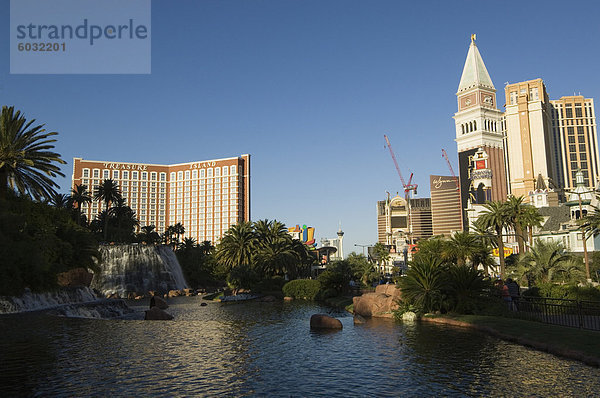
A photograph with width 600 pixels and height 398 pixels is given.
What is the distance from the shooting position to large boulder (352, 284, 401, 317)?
32.2 metres

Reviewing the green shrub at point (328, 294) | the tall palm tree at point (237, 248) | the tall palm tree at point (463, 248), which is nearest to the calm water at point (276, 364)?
the green shrub at point (328, 294)

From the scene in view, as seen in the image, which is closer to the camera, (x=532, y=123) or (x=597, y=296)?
(x=597, y=296)

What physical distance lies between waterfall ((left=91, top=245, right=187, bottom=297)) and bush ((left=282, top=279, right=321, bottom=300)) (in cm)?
2538

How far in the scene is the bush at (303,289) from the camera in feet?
180

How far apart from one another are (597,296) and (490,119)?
164179 millimetres

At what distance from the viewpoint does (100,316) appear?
35.0m

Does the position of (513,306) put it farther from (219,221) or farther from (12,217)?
(219,221)

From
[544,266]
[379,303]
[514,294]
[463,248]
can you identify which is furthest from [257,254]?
[514,294]

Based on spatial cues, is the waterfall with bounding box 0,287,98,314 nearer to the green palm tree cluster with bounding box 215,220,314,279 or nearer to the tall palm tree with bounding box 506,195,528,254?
the green palm tree cluster with bounding box 215,220,314,279

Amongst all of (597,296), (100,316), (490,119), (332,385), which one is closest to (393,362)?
(332,385)

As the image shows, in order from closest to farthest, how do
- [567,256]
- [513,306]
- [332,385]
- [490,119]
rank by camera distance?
[332,385], [513,306], [567,256], [490,119]

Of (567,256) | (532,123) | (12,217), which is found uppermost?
(532,123)

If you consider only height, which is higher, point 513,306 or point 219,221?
point 219,221

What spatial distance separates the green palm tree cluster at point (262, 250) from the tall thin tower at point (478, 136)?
103188 millimetres
